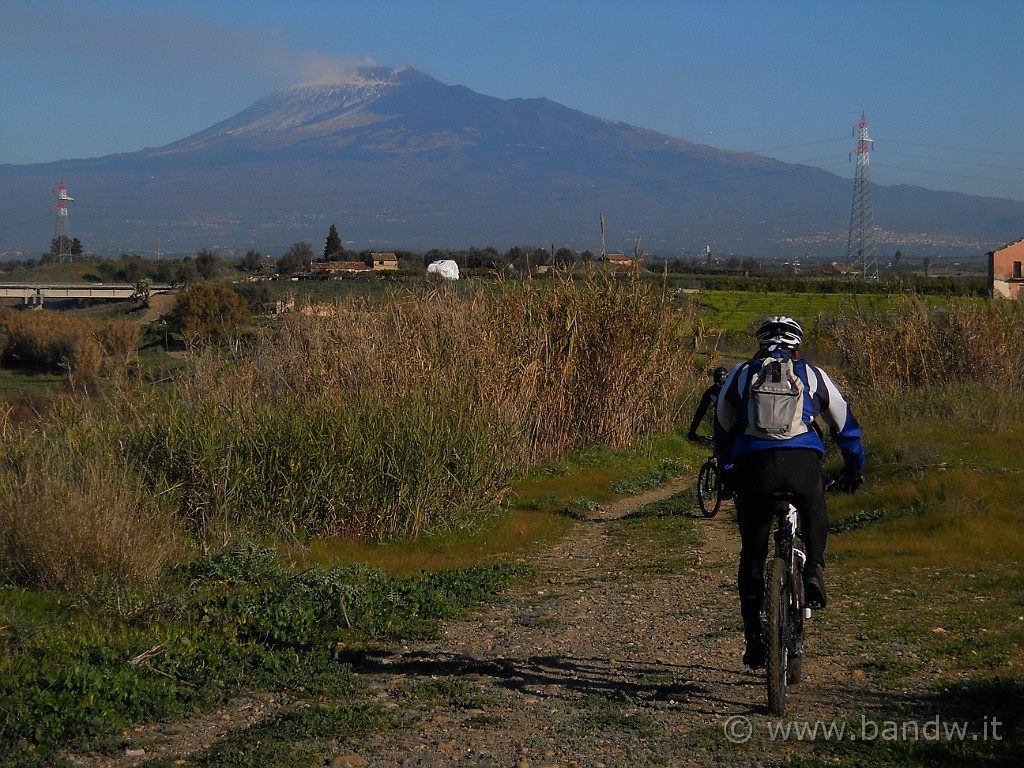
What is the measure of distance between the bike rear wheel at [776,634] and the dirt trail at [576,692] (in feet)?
0.47

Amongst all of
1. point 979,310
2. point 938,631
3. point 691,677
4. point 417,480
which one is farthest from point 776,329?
point 979,310

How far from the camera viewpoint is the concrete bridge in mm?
48500

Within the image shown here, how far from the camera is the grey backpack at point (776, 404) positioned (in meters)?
6.03

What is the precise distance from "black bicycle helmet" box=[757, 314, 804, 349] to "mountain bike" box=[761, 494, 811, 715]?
829 millimetres

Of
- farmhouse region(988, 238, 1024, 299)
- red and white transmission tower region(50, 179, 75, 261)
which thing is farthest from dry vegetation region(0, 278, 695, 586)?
red and white transmission tower region(50, 179, 75, 261)

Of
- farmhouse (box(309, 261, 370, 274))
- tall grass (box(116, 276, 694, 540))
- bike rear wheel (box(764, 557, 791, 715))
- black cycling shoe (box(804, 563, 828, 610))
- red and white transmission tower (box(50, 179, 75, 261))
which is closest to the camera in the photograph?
bike rear wheel (box(764, 557, 791, 715))

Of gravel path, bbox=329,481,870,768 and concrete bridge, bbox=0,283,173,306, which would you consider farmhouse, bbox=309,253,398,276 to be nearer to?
concrete bridge, bbox=0,283,173,306

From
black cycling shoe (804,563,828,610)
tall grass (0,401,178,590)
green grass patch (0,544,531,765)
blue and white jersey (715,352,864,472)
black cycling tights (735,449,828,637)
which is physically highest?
blue and white jersey (715,352,864,472)

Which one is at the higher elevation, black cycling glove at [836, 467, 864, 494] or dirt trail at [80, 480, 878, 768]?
black cycling glove at [836, 467, 864, 494]

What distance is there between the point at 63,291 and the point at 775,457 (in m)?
48.7

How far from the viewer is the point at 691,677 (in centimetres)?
689

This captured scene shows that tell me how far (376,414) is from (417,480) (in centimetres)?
89

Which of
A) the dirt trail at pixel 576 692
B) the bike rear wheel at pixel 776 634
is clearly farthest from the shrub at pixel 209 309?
the bike rear wheel at pixel 776 634

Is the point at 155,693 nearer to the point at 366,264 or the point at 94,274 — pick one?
the point at 366,264
